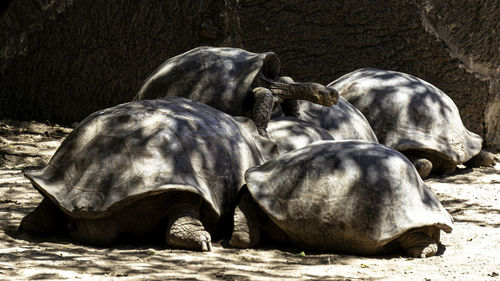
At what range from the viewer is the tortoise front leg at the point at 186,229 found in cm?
430

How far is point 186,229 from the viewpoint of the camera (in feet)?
14.2

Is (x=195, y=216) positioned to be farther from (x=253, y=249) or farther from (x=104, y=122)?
(x=104, y=122)

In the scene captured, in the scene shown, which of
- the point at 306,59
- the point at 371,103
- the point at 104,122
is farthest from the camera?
the point at 306,59

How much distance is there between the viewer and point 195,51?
6652mm

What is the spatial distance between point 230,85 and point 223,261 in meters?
2.47

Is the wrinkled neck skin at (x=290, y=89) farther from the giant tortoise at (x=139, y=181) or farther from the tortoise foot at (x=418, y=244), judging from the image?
the tortoise foot at (x=418, y=244)

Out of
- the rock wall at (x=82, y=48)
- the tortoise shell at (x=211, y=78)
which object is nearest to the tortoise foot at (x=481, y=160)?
the tortoise shell at (x=211, y=78)

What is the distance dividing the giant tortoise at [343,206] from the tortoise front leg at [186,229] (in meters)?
0.25

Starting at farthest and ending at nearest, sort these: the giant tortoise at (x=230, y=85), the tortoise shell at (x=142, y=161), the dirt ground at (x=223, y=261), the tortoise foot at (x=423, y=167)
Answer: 1. the tortoise foot at (x=423, y=167)
2. the giant tortoise at (x=230, y=85)
3. the tortoise shell at (x=142, y=161)
4. the dirt ground at (x=223, y=261)

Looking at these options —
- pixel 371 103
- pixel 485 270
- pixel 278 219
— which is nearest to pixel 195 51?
pixel 371 103

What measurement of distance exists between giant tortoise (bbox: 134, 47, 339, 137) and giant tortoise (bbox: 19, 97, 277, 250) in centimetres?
135

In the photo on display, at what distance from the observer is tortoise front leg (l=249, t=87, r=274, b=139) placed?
5909 millimetres

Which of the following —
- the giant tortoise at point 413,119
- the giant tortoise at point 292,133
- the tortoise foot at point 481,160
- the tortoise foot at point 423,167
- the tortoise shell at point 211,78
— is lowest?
the tortoise foot at point 481,160

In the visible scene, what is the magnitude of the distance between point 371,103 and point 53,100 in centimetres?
396
